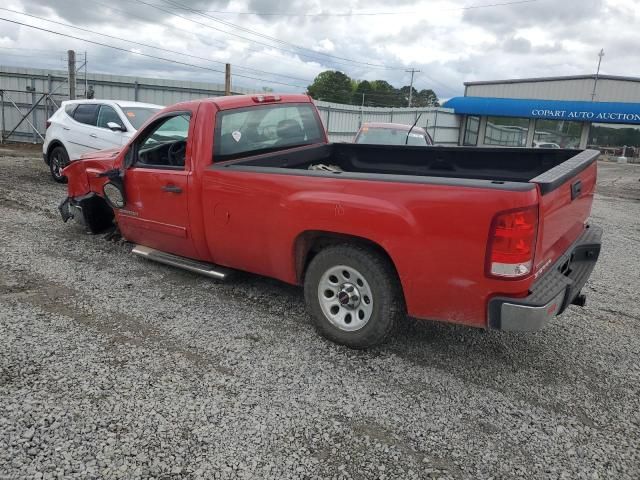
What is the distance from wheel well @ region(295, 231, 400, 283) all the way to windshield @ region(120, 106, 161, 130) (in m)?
6.53

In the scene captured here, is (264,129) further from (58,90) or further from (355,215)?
(58,90)

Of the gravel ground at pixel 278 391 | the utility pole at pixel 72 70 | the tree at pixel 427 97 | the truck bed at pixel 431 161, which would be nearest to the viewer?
the gravel ground at pixel 278 391

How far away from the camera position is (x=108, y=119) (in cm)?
945

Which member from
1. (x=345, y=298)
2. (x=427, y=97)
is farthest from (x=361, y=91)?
(x=345, y=298)

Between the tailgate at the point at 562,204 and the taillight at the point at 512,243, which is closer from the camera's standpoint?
the taillight at the point at 512,243

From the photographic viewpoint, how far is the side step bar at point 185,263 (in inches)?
177

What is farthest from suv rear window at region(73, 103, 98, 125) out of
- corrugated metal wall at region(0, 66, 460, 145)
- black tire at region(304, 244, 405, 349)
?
corrugated metal wall at region(0, 66, 460, 145)

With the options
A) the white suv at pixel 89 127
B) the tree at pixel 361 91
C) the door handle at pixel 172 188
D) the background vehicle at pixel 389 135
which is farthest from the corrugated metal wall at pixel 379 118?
the tree at pixel 361 91

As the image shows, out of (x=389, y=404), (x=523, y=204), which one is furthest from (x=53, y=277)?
(x=523, y=204)

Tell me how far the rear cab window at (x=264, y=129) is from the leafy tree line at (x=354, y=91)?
3200 inches

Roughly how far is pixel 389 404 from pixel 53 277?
146 inches

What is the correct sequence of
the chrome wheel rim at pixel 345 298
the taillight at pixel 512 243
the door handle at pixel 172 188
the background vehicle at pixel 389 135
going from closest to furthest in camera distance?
1. the taillight at pixel 512 243
2. the chrome wheel rim at pixel 345 298
3. the door handle at pixel 172 188
4. the background vehicle at pixel 389 135

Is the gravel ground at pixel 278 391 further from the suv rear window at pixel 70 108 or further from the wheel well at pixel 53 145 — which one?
the suv rear window at pixel 70 108

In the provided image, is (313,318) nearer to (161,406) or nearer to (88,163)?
(161,406)
